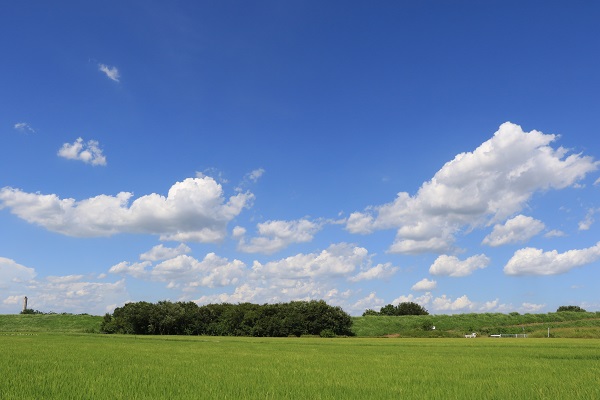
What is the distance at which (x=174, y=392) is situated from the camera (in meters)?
11.3

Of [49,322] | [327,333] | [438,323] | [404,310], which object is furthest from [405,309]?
[49,322]

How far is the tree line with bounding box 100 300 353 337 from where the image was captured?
78.9 m

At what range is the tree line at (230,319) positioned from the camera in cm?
7888

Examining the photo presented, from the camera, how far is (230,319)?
82.6 meters

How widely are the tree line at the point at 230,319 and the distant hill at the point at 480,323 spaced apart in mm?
11731

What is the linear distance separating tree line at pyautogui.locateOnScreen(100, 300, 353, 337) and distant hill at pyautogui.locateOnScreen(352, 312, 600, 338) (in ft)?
38.5

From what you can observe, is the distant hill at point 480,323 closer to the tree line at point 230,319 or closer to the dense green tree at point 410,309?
the tree line at point 230,319

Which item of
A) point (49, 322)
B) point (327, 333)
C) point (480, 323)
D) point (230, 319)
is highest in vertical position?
point (230, 319)

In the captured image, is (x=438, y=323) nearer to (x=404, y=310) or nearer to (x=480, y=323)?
(x=480, y=323)

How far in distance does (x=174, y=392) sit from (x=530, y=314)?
10345cm

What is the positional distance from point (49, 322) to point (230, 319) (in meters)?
50.2

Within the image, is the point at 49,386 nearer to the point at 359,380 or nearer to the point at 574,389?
the point at 359,380

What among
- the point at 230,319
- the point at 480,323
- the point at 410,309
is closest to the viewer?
the point at 230,319

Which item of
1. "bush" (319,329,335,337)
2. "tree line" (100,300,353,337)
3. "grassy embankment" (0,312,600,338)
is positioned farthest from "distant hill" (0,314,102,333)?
"bush" (319,329,335,337)
